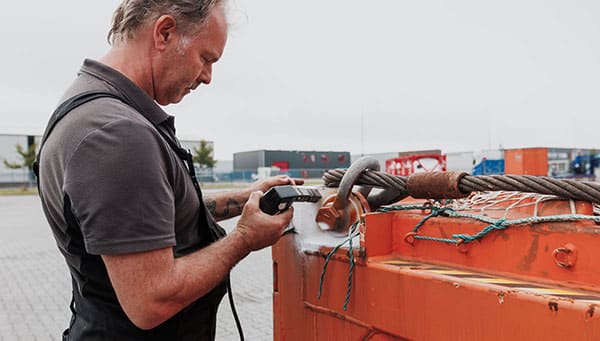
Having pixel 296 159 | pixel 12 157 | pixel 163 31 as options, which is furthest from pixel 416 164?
pixel 296 159

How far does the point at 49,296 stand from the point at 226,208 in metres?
4.24

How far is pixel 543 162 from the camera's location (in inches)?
348

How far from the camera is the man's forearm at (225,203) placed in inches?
91.0

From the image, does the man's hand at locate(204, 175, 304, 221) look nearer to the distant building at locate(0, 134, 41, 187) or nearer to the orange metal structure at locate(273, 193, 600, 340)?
the orange metal structure at locate(273, 193, 600, 340)

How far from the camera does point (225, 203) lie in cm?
233

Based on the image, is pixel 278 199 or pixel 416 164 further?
pixel 416 164

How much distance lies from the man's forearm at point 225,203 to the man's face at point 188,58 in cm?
72

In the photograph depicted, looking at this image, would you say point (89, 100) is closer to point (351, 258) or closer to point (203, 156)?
point (351, 258)

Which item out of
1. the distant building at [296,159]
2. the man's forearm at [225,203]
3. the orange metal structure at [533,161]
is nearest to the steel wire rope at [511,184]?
the man's forearm at [225,203]

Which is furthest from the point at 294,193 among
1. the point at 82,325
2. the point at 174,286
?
the point at 82,325

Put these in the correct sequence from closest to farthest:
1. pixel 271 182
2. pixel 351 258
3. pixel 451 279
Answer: pixel 451 279 < pixel 351 258 < pixel 271 182

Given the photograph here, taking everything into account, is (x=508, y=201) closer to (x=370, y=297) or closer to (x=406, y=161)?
(x=370, y=297)

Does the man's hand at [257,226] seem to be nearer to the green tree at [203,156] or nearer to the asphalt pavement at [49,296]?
the asphalt pavement at [49,296]

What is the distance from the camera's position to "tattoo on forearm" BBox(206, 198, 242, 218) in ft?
7.57
